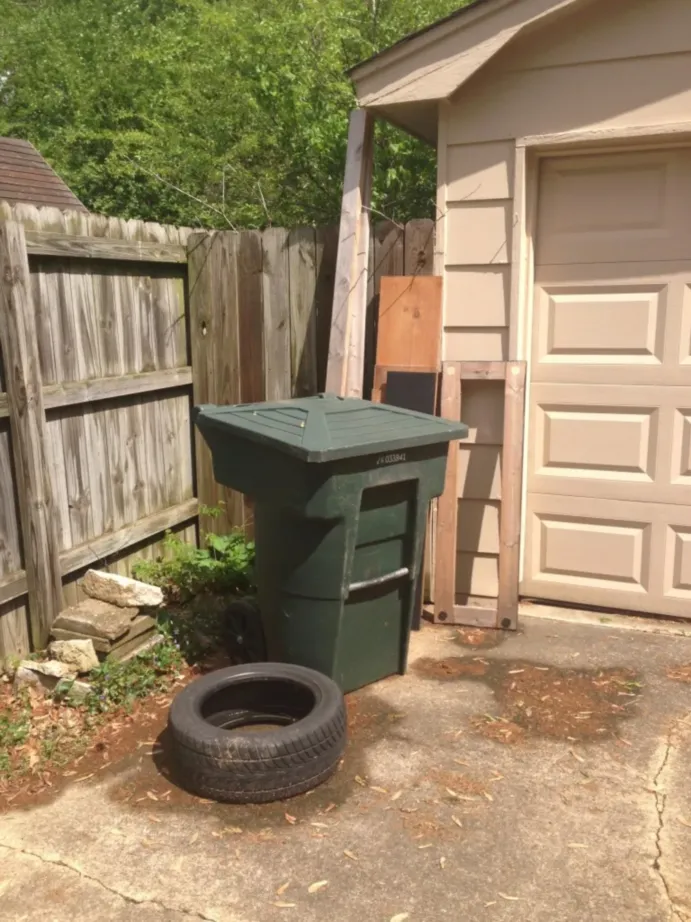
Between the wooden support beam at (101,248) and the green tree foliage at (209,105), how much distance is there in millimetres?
2060

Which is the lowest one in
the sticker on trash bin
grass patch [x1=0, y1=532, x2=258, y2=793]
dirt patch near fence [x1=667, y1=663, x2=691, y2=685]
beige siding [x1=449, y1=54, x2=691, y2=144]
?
dirt patch near fence [x1=667, y1=663, x2=691, y2=685]

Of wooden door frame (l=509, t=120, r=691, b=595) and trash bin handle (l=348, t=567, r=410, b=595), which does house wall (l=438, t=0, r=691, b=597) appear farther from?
trash bin handle (l=348, t=567, r=410, b=595)

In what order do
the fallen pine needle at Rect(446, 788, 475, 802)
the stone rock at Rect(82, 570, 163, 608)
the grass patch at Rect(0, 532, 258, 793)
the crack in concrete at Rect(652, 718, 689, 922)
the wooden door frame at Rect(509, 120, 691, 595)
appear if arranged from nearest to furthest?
the crack in concrete at Rect(652, 718, 689, 922) < the fallen pine needle at Rect(446, 788, 475, 802) < the grass patch at Rect(0, 532, 258, 793) < the stone rock at Rect(82, 570, 163, 608) < the wooden door frame at Rect(509, 120, 691, 595)

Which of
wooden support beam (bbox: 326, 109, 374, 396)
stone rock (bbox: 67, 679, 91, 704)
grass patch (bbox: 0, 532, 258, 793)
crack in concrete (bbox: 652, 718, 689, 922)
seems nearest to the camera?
crack in concrete (bbox: 652, 718, 689, 922)

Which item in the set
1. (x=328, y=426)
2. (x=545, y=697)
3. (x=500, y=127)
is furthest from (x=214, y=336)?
(x=545, y=697)

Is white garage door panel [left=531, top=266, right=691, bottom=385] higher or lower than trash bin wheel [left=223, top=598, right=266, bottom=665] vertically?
higher

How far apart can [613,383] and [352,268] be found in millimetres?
1694

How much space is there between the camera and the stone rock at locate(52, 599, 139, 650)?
12.9ft

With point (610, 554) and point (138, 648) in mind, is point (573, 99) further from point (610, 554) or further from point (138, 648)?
point (138, 648)

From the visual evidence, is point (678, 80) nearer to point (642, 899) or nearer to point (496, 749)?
point (496, 749)

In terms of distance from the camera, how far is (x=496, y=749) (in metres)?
3.42

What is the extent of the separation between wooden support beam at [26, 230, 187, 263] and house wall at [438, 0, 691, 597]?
172 centimetres

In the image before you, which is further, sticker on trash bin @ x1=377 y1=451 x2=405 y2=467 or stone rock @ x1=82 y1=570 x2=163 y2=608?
stone rock @ x1=82 y1=570 x2=163 y2=608

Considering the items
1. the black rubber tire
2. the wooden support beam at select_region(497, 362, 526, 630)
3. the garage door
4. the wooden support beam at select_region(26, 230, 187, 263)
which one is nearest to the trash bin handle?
the black rubber tire
